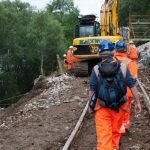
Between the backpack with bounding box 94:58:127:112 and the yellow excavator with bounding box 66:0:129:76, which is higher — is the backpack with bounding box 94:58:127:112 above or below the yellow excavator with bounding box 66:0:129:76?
above

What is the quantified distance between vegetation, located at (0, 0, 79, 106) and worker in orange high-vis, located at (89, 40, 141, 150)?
2325 inches

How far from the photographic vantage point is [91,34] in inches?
960

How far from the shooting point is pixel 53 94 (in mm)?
17844

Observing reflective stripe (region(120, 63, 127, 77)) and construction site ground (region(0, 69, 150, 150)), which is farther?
construction site ground (region(0, 69, 150, 150))

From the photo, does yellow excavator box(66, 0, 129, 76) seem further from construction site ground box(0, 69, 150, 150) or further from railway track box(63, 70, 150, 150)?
railway track box(63, 70, 150, 150)

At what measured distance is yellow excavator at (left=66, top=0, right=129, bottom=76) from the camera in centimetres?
2247

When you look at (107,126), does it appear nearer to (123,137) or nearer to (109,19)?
(123,137)

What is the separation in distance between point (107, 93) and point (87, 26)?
1758 centimetres

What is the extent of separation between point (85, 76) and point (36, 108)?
8486 mm

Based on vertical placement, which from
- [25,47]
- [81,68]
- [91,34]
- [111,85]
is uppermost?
[111,85]

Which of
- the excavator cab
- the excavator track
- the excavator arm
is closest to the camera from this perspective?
the excavator track

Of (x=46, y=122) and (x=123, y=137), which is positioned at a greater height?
(x=123, y=137)

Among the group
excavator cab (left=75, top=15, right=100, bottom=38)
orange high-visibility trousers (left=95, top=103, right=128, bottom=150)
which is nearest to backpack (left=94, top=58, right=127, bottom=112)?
orange high-visibility trousers (left=95, top=103, right=128, bottom=150)

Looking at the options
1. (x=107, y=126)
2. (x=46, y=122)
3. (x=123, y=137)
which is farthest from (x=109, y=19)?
(x=107, y=126)
